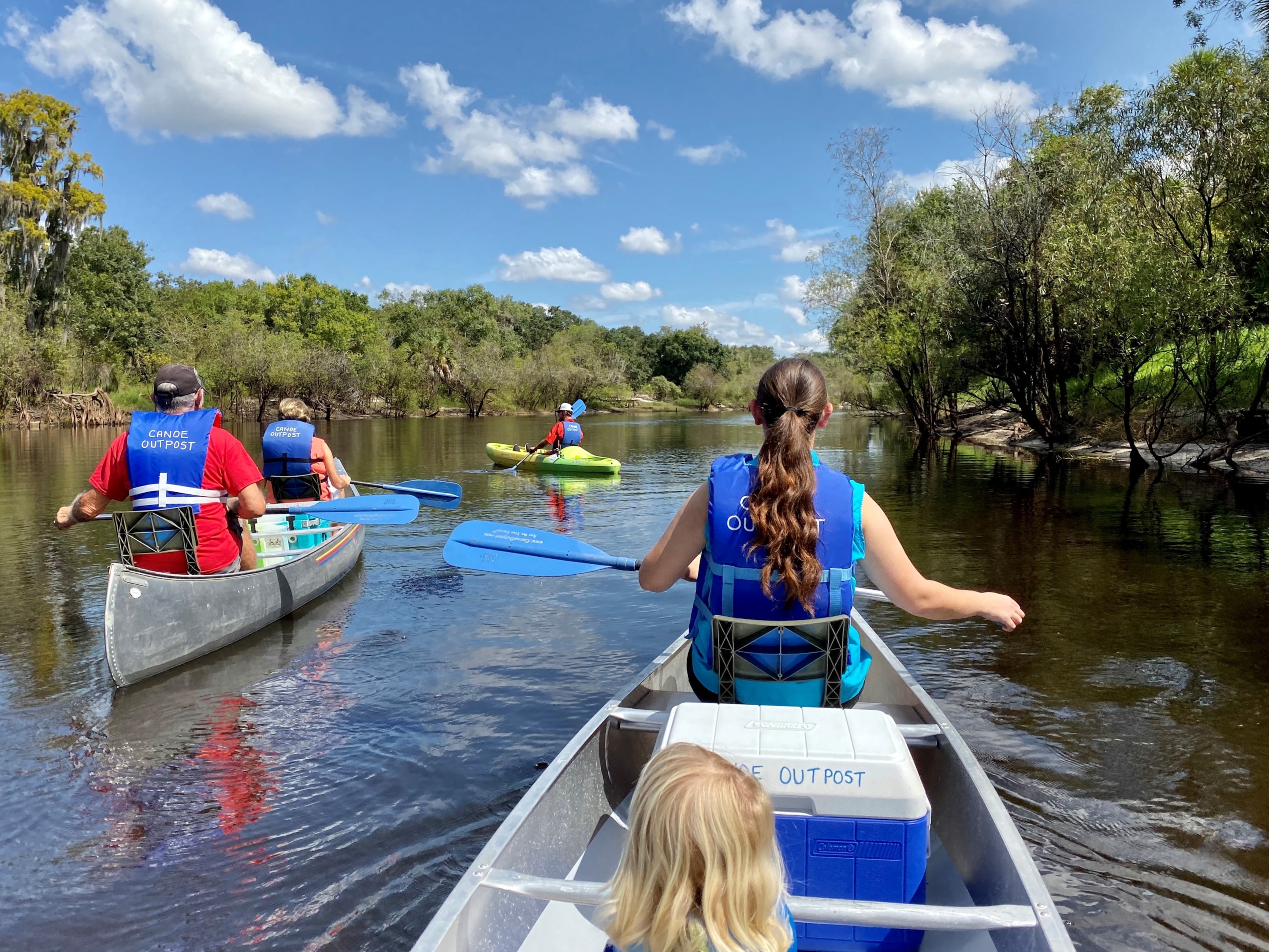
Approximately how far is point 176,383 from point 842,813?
484cm

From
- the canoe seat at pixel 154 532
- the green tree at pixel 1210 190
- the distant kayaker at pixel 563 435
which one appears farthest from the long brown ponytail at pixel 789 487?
the distant kayaker at pixel 563 435

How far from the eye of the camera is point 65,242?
35.9 meters

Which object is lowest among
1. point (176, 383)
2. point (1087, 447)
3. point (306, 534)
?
point (306, 534)

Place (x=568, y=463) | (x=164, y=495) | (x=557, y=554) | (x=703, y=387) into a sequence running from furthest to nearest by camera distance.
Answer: (x=703, y=387) < (x=568, y=463) < (x=164, y=495) < (x=557, y=554)

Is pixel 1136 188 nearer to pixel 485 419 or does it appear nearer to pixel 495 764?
pixel 495 764

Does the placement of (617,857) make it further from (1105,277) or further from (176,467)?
(1105,277)

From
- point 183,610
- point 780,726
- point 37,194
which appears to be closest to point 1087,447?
point 183,610

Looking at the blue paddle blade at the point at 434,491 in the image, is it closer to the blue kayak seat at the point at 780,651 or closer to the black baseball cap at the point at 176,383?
the black baseball cap at the point at 176,383

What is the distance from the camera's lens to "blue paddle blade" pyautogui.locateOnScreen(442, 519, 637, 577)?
5.14 metres

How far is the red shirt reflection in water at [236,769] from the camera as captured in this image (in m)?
3.97

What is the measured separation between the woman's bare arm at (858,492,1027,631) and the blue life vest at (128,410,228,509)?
14.3ft

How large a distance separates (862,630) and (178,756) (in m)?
3.70

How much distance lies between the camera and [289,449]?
8.34 metres

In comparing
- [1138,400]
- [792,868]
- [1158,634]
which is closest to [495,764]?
[792,868]
